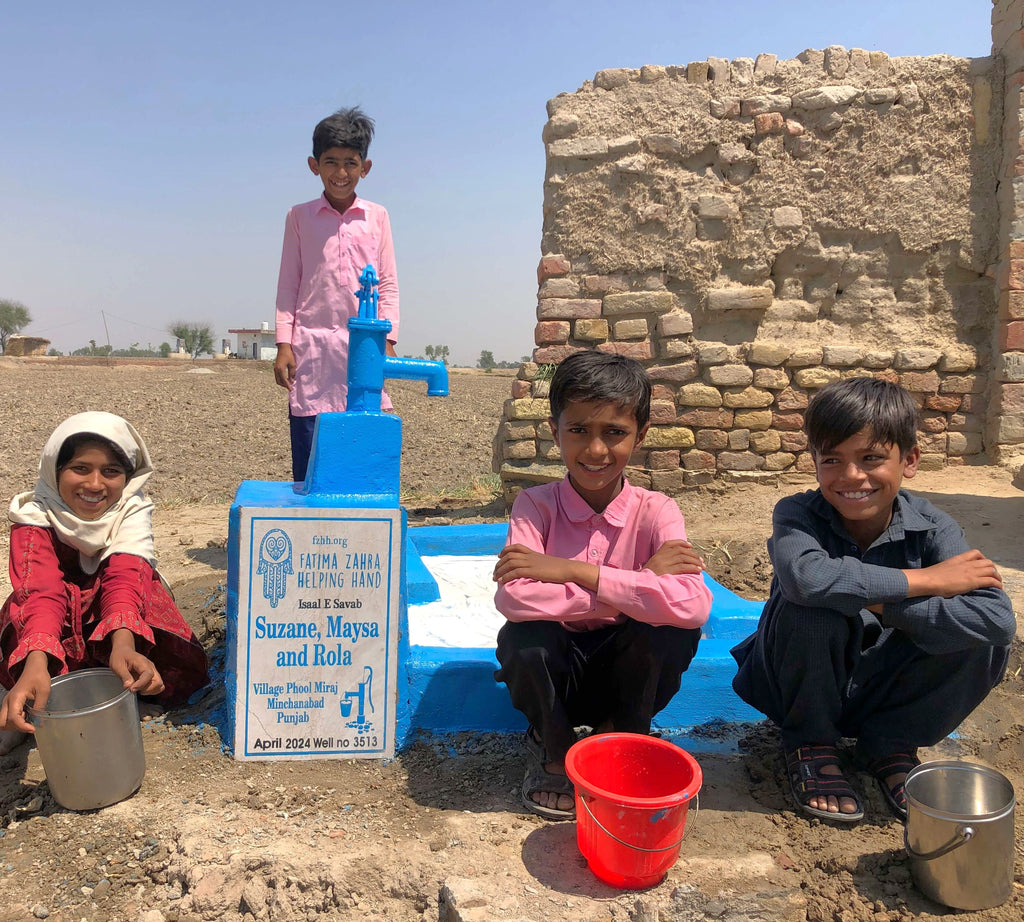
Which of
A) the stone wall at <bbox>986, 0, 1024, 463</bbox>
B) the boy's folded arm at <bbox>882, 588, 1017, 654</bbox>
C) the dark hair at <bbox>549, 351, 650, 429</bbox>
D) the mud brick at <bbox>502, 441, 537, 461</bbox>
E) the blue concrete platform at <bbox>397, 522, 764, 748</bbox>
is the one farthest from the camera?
the mud brick at <bbox>502, 441, 537, 461</bbox>

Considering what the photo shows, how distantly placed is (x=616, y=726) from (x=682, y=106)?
12.6 feet

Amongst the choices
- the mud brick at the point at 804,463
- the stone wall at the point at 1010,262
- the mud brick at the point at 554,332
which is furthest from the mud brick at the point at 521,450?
the stone wall at the point at 1010,262

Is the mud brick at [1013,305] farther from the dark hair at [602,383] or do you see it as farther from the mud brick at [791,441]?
the dark hair at [602,383]

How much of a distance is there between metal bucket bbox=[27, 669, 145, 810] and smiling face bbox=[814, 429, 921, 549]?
1.76 meters

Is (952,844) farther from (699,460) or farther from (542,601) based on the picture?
(699,460)

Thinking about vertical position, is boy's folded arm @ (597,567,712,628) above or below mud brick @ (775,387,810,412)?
below

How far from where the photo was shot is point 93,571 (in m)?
2.42

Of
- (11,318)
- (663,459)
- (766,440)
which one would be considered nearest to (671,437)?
(663,459)

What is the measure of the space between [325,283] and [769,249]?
274 centimetres

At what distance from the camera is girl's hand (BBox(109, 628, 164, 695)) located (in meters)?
2.08

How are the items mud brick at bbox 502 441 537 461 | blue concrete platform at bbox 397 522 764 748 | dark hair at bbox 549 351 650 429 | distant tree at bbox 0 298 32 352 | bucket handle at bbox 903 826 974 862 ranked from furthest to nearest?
distant tree at bbox 0 298 32 352
mud brick at bbox 502 441 537 461
blue concrete platform at bbox 397 522 764 748
dark hair at bbox 549 351 650 429
bucket handle at bbox 903 826 974 862

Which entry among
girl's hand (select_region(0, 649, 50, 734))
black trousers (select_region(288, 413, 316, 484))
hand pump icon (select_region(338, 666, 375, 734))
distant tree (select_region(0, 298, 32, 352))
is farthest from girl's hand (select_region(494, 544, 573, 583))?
distant tree (select_region(0, 298, 32, 352))

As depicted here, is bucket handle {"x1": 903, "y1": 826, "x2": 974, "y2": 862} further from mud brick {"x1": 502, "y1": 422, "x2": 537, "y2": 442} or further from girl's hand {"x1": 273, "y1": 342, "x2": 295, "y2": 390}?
mud brick {"x1": 502, "y1": 422, "x2": 537, "y2": 442}

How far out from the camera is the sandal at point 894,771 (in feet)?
6.44
